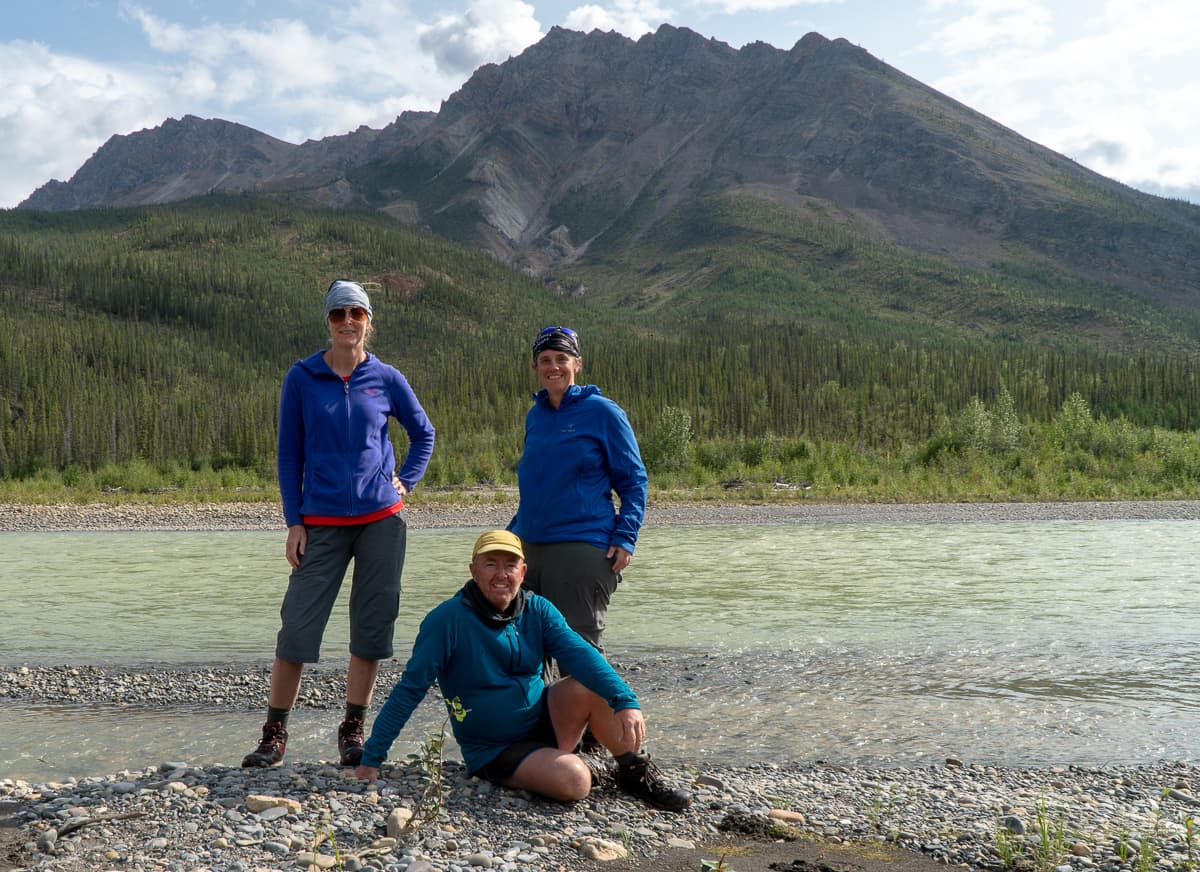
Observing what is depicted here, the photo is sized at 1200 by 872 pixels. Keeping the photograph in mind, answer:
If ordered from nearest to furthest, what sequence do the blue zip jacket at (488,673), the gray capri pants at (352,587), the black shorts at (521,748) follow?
the blue zip jacket at (488,673), the black shorts at (521,748), the gray capri pants at (352,587)

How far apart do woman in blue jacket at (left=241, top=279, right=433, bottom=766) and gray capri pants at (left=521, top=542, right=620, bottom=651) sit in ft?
2.65

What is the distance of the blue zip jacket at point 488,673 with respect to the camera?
194 inches

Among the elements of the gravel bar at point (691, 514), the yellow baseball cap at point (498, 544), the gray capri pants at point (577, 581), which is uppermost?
the yellow baseball cap at point (498, 544)

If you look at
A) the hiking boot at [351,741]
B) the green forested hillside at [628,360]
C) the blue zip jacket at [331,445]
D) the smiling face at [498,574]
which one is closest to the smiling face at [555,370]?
the blue zip jacket at [331,445]

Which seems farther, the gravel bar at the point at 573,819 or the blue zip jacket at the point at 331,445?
the blue zip jacket at the point at 331,445

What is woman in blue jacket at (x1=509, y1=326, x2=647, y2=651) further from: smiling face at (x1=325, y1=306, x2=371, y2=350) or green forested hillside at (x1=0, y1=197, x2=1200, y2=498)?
green forested hillside at (x1=0, y1=197, x2=1200, y2=498)

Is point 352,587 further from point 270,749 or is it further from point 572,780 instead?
point 572,780

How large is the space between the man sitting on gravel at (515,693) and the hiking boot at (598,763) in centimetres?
11

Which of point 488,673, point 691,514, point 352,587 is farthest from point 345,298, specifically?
point 691,514

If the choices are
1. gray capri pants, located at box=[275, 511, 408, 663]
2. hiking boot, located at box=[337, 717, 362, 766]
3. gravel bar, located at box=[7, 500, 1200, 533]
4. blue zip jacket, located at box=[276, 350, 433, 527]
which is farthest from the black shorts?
gravel bar, located at box=[7, 500, 1200, 533]

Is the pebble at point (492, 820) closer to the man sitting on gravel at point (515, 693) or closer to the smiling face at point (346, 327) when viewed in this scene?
the man sitting on gravel at point (515, 693)

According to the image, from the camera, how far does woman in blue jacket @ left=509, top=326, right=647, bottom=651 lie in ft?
18.0

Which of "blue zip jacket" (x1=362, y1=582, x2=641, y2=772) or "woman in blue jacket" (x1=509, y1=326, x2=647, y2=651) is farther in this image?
"woman in blue jacket" (x1=509, y1=326, x2=647, y2=651)

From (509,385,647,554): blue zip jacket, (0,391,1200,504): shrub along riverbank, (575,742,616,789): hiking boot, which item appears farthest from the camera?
(0,391,1200,504): shrub along riverbank
